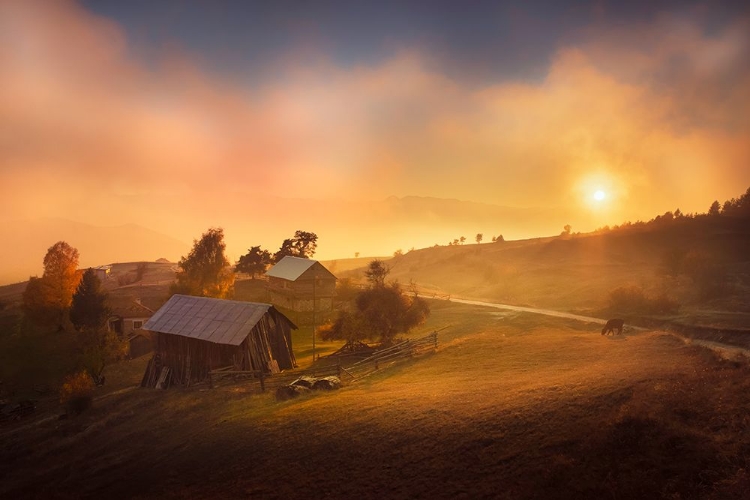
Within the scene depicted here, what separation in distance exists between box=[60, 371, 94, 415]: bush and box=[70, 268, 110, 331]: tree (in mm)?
19201

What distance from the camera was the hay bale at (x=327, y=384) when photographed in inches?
1057

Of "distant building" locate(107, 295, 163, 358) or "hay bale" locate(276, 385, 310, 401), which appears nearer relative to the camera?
"hay bale" locate(276, 385, 310, 401)

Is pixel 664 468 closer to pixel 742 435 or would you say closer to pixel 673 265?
pixel 742 435

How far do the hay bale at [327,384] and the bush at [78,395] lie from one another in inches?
786

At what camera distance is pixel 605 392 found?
16.9 metres

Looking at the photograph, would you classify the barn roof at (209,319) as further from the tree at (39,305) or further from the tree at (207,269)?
the tree at (39,305)

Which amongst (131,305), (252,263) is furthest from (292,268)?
(131,305)

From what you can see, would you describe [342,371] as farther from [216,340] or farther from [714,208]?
[714,208]

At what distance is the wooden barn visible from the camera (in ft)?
111

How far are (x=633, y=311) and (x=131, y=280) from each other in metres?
95.2

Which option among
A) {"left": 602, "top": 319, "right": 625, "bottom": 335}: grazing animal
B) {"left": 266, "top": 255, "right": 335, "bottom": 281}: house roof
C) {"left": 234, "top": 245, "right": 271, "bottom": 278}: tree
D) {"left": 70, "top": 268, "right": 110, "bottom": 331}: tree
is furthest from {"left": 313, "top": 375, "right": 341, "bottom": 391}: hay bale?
{"left": 234, "top": 245, "right": 271, "bottom": 278}: tree

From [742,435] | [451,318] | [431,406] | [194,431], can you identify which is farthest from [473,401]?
[451,318]

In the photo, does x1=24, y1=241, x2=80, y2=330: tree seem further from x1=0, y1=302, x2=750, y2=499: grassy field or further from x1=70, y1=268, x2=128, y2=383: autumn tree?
x1=0, y1=302, x2=750, y2=499: grassy field

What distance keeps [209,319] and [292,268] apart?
35748 millimetres
